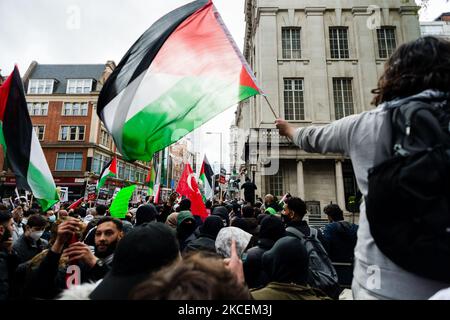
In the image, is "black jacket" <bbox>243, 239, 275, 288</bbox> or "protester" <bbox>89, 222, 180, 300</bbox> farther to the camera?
"black jacket" <bbox>243, 239, 275, 288</bbox>

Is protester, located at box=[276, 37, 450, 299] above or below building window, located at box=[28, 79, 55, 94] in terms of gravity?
below

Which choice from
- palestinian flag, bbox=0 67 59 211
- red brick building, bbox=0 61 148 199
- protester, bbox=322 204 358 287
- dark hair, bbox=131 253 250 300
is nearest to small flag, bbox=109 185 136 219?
palestinian flag, bbox=0 67 59 211

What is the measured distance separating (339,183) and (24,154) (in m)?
18.2

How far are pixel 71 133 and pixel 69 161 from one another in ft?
13.3

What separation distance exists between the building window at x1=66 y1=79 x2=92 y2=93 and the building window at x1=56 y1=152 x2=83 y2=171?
9741 mm

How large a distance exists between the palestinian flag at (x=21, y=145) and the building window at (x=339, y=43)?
2163 cm

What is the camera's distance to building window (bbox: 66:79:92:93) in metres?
39.4

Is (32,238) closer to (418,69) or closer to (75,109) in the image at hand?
(418,69)

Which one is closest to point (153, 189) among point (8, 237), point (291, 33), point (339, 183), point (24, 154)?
point (24, 154)

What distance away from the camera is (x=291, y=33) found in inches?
837

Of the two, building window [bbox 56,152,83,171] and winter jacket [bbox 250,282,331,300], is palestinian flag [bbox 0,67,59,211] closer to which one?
winter jacket [bbox 250,282,331,300]

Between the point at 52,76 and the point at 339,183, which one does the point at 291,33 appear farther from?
the point at 52,76

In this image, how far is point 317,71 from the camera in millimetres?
20281

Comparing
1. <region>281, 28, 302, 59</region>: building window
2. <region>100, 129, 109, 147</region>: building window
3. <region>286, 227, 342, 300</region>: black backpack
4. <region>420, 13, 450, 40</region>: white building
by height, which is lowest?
<region>286, 227, 342, 300</region>: black backpack
